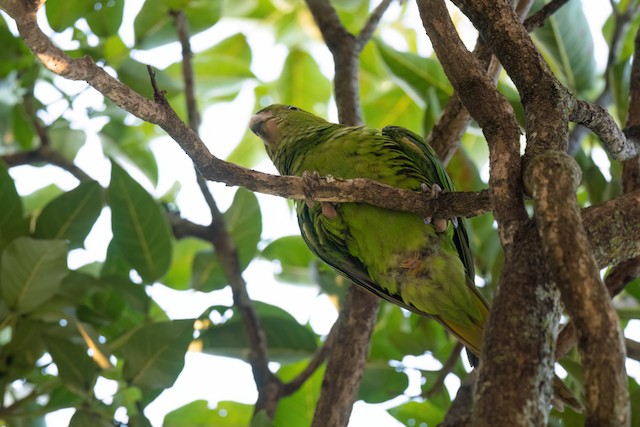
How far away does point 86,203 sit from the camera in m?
2.96

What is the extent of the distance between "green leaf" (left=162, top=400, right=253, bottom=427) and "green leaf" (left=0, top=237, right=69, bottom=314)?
813mm

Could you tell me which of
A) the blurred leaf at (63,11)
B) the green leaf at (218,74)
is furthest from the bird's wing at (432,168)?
the green leaf at (218,74)

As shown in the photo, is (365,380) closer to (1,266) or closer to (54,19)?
(1,266)

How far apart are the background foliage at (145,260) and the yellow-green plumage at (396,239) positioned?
43 centimetres

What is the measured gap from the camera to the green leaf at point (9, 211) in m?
2.88

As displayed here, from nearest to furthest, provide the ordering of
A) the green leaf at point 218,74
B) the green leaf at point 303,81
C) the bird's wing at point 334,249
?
1. the bird's wing at point 334,249
2. the green leaf at point 218,74
3. the green leaf at point 303,81

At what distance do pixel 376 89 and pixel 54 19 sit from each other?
2.14 metres

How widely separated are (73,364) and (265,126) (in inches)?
51.1

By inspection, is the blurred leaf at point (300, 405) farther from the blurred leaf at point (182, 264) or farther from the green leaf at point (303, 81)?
the green leaf at point (303, 81)

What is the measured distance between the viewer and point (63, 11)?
123 inches

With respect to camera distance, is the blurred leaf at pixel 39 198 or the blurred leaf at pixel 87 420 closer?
the blurred leaf at pixel 87 420

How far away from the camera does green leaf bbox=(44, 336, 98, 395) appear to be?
2.62 meters

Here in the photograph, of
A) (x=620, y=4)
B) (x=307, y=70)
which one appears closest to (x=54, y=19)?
(x=307, y=70)

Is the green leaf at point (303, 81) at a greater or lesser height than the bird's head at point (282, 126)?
greater
